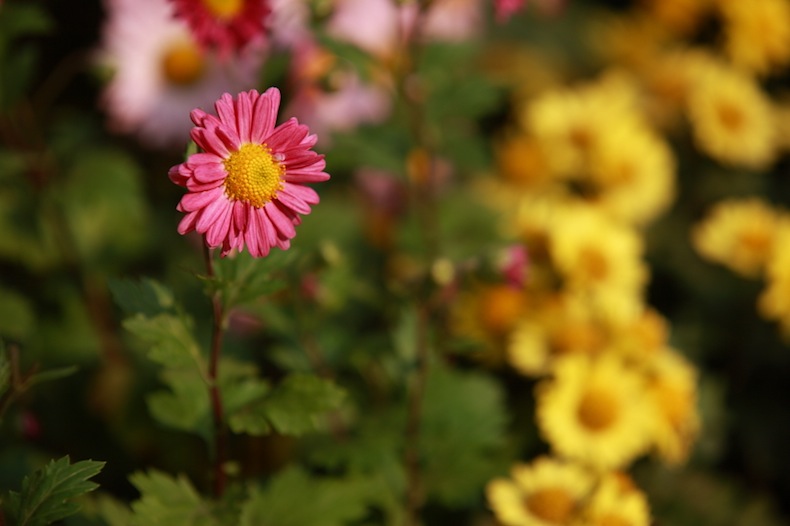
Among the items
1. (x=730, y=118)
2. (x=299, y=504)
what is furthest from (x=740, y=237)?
(x=299, y=504)

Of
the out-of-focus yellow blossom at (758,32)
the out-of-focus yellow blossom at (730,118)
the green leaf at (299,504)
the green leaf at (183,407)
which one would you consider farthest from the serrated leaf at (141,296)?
the out-of-focus yellow blossom at (758,32)

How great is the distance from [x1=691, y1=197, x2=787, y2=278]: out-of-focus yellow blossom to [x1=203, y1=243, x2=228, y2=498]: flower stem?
1045mm

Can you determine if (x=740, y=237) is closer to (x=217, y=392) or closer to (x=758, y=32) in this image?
(x=758, y=32)

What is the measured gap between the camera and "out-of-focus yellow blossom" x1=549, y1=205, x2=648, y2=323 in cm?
133

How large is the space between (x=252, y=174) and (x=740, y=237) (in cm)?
116

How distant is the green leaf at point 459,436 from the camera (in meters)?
1.01

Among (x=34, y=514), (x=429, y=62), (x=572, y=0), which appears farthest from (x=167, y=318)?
(x=572, y=0)

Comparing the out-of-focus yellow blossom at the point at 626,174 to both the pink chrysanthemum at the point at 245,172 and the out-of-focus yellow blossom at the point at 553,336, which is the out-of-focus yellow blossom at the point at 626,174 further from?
the pink chrysanthemum at the point at 245,172

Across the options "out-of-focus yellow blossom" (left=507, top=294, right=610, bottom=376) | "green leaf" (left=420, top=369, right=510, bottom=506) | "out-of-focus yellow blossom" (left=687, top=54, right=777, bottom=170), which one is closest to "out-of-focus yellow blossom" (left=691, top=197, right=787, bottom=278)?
"out-of-focus yellow blossom" (left=687, top=54, right=777, bottom=170)

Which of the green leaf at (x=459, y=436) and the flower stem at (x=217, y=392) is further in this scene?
the green leaf at (x=459, y=436)

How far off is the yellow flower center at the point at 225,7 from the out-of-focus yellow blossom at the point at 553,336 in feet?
2.06

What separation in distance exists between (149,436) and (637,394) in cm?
71

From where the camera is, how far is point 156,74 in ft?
5.19

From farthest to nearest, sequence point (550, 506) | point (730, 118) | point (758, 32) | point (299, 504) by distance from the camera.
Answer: point (758, 32) < point (730, 118) < point (550, 506) < point (299, 504)
